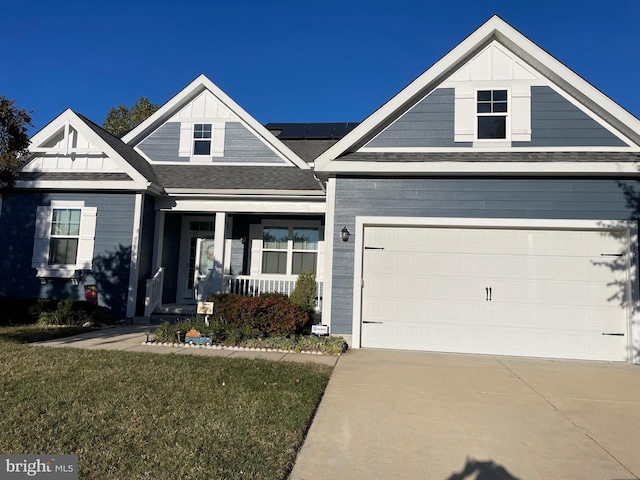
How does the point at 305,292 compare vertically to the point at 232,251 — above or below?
below

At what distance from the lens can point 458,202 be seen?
8297 millimetres

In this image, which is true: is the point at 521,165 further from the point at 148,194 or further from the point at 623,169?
the point at 148,194

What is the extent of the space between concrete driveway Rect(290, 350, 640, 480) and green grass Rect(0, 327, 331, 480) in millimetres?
321

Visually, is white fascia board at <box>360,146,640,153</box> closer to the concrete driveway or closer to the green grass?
the concrete driveway

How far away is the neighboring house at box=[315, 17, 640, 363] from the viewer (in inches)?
310

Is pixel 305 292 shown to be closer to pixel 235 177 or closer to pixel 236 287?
pixel 236 287

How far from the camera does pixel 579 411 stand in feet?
15.6

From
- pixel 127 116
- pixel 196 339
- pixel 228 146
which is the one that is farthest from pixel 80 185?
pixel 127 116

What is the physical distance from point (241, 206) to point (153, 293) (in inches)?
125

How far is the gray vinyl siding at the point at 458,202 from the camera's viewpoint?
7.97m

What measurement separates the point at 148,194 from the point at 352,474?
31.2 ft

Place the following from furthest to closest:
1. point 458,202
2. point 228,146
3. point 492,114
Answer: point 228,146
point 492,114
point 458,202

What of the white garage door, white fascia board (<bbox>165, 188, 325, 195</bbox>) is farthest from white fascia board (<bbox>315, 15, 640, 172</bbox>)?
white fascia board (<bbox>165, 188, 325, 195</bbox>)

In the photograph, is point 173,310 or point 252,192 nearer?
point 252,192
